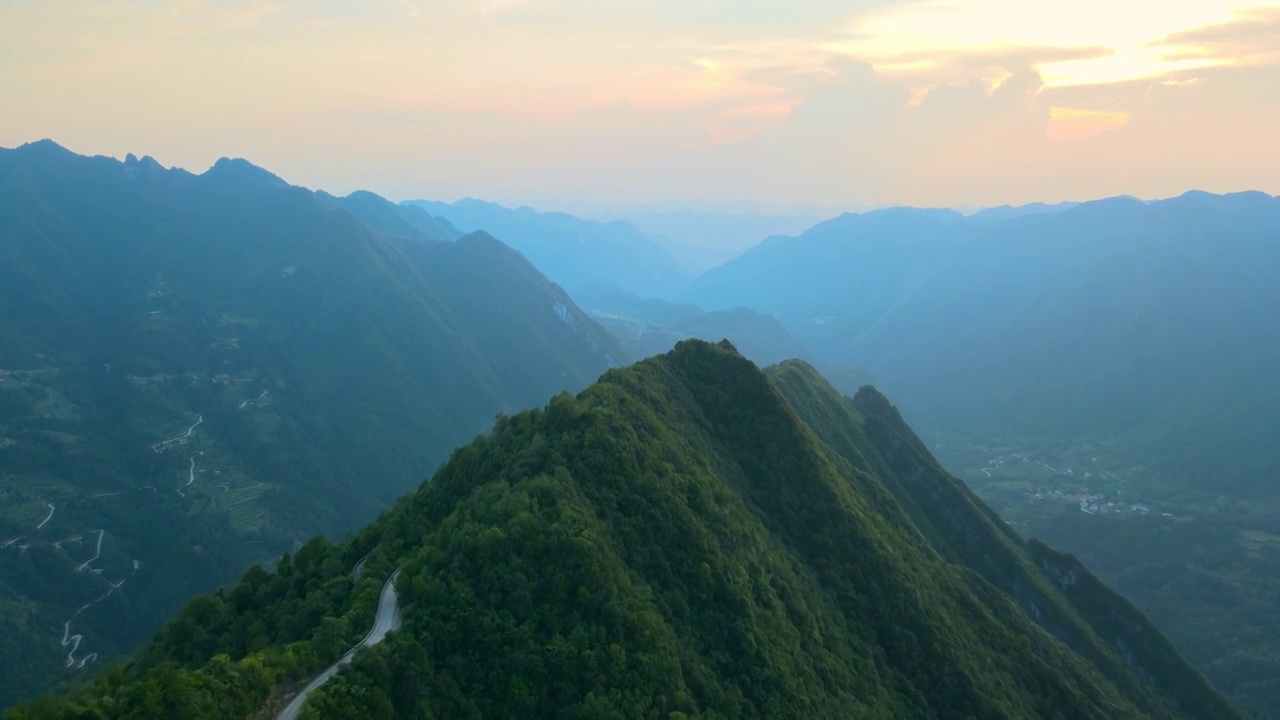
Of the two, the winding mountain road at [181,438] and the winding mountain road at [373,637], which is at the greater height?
the winding mountain road at [373,637]

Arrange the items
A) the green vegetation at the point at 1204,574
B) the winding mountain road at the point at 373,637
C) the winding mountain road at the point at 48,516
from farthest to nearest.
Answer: the winding mountain road at the point at 48,516 → the green vegetation at the point at 1204,574 → the winding mountain road at the point at 373,637

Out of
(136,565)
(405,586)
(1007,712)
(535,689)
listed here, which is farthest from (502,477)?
(136,565)

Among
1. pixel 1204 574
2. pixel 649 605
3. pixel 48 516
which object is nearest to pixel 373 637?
pixel 649 605

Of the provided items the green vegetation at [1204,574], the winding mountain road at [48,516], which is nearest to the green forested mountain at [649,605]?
the green vegetation at [1204,574]

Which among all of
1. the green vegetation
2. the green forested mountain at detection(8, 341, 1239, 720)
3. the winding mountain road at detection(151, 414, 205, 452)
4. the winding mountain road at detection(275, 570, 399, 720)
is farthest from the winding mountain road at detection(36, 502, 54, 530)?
the green vegetation

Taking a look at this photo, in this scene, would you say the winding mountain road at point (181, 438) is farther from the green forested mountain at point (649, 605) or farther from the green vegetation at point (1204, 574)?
the green vegetation at point (1204, 574)

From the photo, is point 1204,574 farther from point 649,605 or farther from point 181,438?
point 181,438

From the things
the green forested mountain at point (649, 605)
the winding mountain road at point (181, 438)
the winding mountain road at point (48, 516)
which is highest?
the green forested mountain at point (649, 605)
